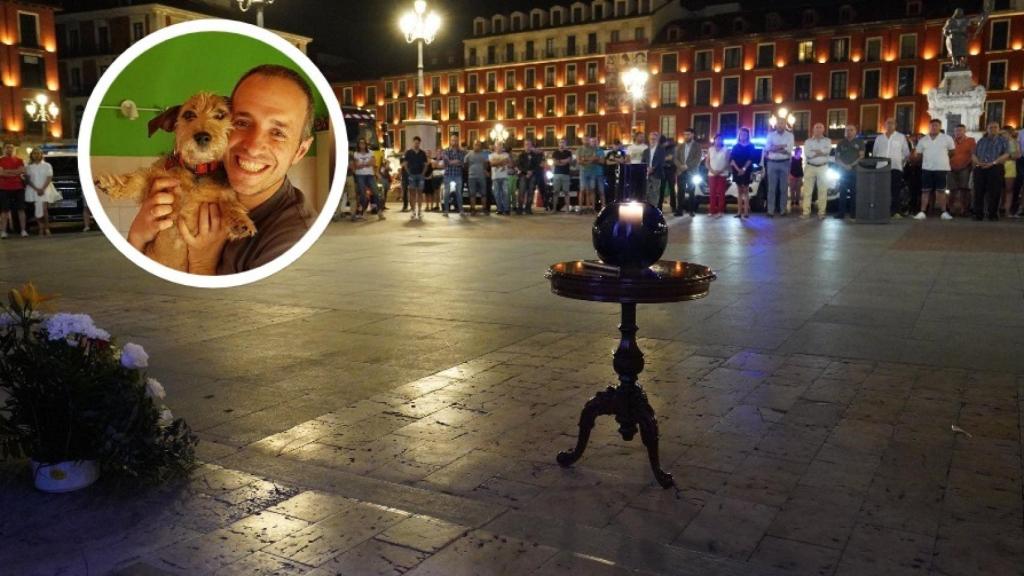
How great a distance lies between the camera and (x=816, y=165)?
61.2 ft

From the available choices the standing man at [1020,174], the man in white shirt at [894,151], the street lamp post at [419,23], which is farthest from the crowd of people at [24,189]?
the standing man at [1020,174]

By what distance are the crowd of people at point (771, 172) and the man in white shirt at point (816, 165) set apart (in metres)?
0.02

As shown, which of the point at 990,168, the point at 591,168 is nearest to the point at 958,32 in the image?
the point at 990,168

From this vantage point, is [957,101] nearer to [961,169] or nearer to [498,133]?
[961,169]

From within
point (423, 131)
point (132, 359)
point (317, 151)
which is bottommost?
point (132, 359)

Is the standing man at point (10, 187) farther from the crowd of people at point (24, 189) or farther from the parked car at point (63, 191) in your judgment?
the parked car at point (63, 191)

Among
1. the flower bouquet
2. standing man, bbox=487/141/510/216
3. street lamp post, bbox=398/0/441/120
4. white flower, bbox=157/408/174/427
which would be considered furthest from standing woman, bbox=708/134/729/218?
the flower bouquet

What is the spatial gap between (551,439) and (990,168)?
16.3 metres

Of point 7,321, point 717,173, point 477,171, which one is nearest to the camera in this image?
point 7,321

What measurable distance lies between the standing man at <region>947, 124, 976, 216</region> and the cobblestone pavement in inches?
391

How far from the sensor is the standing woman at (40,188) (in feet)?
57.5

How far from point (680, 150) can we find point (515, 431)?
54.6 ft

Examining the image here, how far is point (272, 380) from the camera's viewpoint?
5.57m

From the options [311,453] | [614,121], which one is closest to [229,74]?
[311,453]
